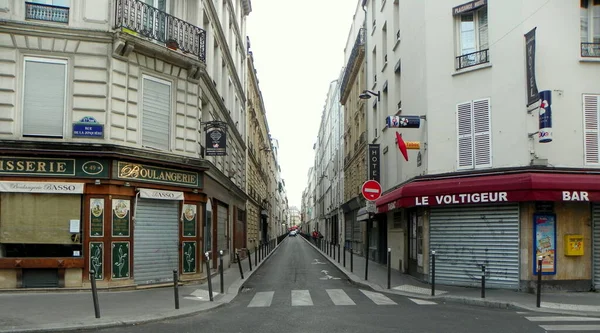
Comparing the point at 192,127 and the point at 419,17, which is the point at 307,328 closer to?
the point at 192,127

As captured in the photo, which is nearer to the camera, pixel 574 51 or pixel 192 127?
pixel 574 51

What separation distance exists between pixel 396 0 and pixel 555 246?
11.9m

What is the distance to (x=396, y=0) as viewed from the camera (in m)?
21.7

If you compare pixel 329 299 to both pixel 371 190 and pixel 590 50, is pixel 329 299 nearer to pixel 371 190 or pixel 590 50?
pixel 371 190

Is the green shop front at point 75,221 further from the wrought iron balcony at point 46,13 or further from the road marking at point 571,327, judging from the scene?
Result: the road marking at point 571,327

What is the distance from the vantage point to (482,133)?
15297 mm

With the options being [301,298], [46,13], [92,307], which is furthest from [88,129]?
[301,298]

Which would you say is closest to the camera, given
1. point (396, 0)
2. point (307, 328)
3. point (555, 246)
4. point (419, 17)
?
point (307, 328)

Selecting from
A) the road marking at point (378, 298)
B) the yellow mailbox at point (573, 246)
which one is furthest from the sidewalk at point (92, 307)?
the yellow mailbox at point (573, 246)

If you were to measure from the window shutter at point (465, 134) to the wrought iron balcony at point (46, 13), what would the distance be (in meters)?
11.2

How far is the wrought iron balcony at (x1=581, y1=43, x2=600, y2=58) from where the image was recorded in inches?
570

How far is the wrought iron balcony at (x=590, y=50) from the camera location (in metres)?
14.5

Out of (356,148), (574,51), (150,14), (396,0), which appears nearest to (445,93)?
(574,51)

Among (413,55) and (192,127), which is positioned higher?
(413,55)
